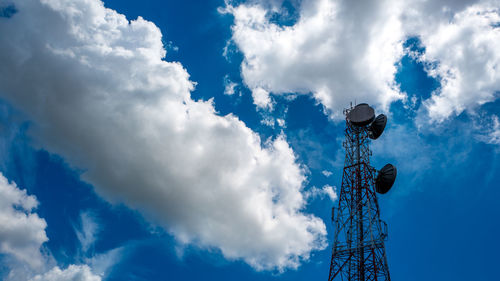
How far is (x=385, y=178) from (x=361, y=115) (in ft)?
30.9

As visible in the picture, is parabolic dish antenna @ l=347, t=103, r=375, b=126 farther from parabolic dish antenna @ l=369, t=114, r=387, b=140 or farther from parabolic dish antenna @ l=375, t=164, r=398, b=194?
parabolic dish antenna @ l=375, t=164, r=398, b=194

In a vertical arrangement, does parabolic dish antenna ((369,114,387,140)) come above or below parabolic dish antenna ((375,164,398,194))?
above

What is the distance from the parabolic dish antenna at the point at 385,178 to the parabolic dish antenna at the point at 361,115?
22.3 feet

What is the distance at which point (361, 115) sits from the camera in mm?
50938

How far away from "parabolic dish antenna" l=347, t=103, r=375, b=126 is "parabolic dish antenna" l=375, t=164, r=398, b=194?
6799 millimetres

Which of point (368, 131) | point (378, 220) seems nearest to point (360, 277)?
point (378, 220)

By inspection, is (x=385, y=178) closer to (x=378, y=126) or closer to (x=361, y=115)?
(x=378, y=126)

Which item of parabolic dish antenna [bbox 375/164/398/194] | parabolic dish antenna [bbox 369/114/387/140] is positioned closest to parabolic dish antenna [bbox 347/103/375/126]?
parabolic dish antenna [bbox 369/114/387/140]

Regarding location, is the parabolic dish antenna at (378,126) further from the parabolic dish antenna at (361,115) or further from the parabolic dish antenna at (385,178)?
the parabolic dish antenna at (385,178)

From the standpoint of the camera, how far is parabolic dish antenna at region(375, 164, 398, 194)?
151 feet

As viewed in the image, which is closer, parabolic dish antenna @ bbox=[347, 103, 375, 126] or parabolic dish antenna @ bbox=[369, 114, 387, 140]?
parabolic dish antenna @ bbox=[369, 114, 387, 140]

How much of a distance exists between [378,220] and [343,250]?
5430 mm

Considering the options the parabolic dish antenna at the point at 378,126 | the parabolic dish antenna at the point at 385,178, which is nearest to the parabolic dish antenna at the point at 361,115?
the parabolic dish antenna at the point at 378,126

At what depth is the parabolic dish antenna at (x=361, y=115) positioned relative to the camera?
165 ft
